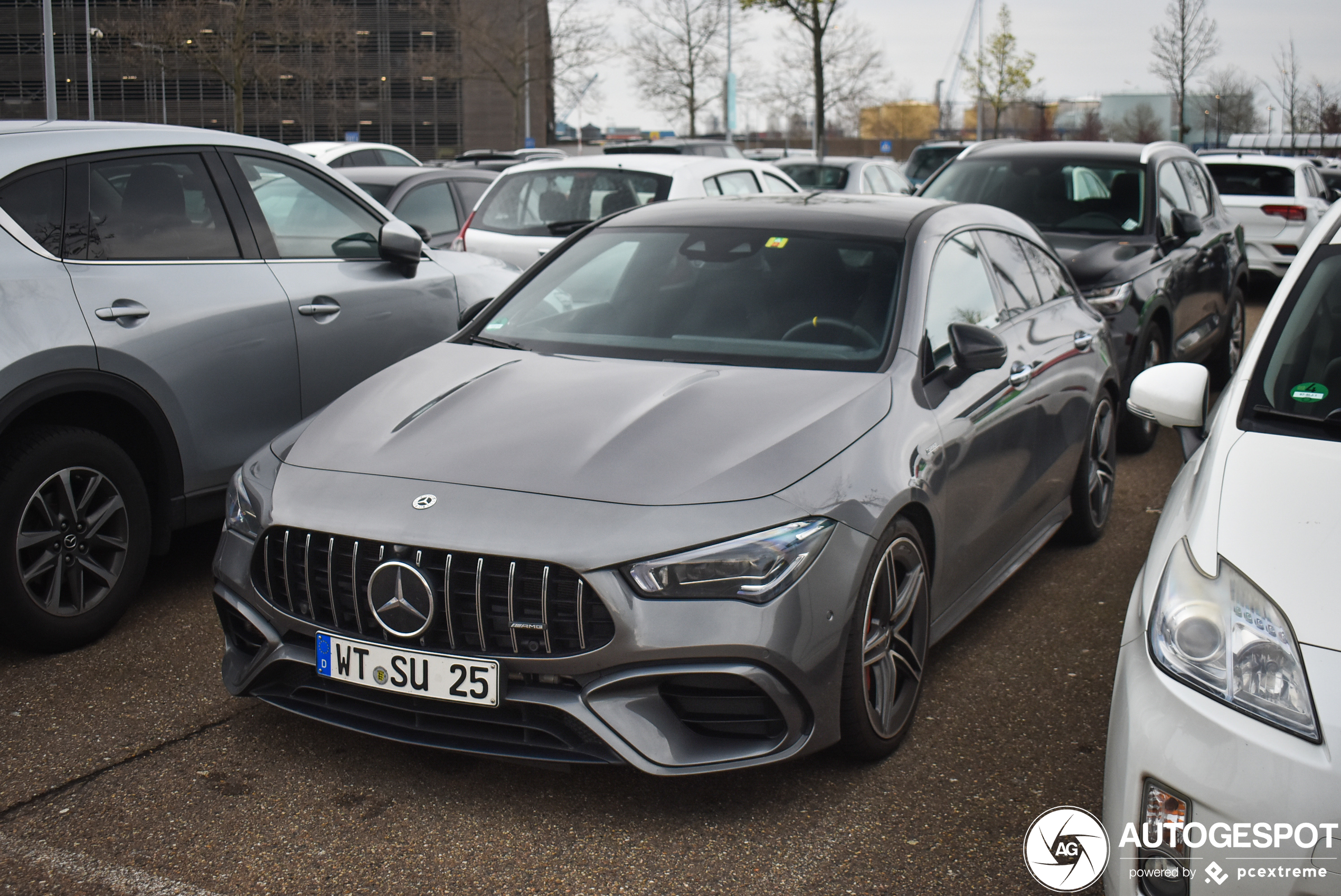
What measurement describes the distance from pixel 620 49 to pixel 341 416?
1562 inches

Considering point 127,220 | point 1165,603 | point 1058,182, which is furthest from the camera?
point 1058,182

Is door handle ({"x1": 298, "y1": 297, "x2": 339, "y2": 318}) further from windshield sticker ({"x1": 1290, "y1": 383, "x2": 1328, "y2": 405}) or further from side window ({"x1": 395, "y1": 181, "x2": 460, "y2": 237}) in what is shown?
side window ({"x1": 395, "y1": 181, "x2": 460, "y2": 237})

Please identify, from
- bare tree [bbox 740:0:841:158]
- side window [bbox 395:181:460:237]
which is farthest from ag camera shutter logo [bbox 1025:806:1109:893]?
bare tree [bbox 740:0:841:158]

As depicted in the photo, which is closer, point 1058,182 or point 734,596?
point 734,596

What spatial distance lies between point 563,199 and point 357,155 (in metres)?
13.2

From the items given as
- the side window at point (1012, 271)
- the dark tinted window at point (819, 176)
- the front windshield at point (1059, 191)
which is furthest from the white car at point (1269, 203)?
the side window at point (1012, 271)

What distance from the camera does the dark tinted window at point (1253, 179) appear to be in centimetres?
1490

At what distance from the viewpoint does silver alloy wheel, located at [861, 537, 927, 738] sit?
3.33 meters

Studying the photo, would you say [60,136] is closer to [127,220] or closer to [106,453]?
[127,220]

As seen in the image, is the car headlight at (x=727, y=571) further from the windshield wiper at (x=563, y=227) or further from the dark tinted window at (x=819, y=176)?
the dark tinted window at (x=819, y=176)

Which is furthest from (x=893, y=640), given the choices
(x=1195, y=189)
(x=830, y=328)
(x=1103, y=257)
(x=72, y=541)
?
(x=1195, y=189)

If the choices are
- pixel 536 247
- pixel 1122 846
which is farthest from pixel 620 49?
pixel 1122 846

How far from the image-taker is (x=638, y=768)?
295 centimetres

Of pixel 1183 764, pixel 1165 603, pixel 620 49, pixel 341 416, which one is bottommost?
pixel 1183 764
